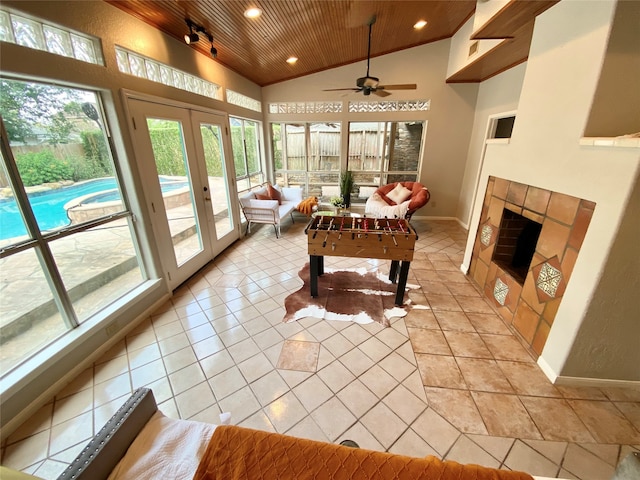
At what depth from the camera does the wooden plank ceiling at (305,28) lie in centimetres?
242

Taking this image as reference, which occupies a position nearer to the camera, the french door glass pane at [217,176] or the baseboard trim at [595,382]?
the baseboard trim at [595,382]

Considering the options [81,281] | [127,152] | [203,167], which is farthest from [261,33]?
[81,281]

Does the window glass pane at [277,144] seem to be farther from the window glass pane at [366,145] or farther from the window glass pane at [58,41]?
the window glass pane at [58,41]

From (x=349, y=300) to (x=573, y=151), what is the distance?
7.28ft

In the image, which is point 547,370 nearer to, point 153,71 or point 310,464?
point 310,464

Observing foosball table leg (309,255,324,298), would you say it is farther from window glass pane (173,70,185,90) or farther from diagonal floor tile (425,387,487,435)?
window glass pane (173,70,185,90)

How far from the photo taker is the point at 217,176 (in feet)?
12.6

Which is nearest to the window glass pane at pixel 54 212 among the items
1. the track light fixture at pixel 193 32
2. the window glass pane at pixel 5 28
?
the window glass pane at pixel 5 28

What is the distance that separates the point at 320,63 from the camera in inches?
187

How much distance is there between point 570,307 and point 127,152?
148 inches

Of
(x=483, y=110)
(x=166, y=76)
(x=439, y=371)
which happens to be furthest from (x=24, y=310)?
(x=483, y=110)

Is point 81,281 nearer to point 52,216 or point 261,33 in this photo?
point 52,216

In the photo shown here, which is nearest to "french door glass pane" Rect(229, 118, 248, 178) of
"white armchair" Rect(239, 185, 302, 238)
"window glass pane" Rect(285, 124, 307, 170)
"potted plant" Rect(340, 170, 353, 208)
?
"white armchair" Rect(239, 185, 302, 238)

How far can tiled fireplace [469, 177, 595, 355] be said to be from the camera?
6.07ft
